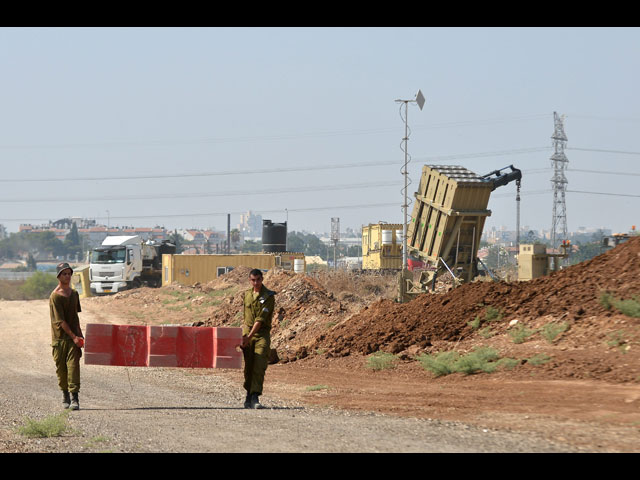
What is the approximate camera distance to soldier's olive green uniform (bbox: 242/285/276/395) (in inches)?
492

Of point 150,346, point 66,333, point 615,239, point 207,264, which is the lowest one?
point 150,346

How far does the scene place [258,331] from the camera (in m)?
12.6

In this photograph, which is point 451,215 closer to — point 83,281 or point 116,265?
point 116,265

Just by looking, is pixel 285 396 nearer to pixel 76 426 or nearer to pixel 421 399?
pixel 421 399

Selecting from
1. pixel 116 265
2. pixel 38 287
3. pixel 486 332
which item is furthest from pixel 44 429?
pixel 38 287

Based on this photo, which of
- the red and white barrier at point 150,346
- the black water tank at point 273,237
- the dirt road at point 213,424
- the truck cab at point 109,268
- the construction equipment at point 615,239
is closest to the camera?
the dirt road at point 213,424

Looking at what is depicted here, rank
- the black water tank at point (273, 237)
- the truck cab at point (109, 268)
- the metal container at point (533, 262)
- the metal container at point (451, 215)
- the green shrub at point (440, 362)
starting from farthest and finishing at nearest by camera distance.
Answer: the black water tank at point (273, 237) → the truck cab at point (109, 268) → the metal container at point (451, 215) → the metal container at point (533, 262) → the green shrub at point (440, 362)

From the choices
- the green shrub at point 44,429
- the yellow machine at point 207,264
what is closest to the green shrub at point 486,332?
the green shrub at point 44,429

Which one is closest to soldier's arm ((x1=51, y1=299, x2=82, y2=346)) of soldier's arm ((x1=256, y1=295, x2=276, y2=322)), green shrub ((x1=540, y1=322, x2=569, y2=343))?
soldier's arm ((x1=256, y1=295, x2=276, y2=322))

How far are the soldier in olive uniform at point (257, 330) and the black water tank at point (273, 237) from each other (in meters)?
55.6

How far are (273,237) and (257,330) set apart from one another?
5618 cm

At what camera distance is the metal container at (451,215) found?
93.6 ft

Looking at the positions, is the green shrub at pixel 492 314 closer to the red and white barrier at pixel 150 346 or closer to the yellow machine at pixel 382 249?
the red and white barrier at pixel 150 346
